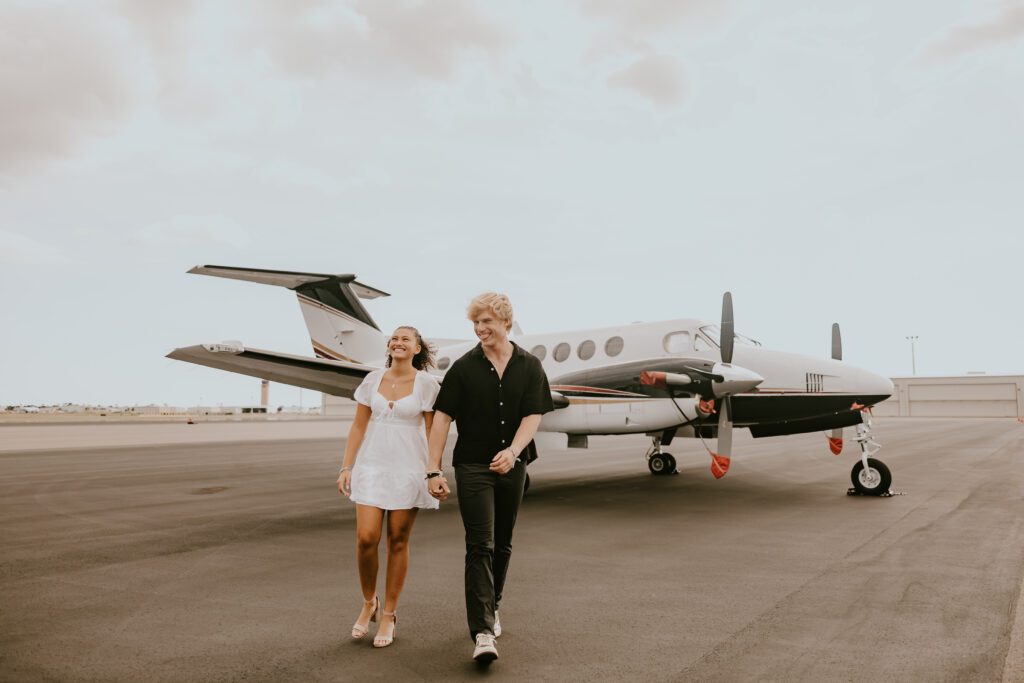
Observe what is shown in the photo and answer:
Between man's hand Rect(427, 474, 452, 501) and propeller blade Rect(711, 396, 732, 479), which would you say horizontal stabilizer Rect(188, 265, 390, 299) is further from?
man's hand Rect(427, 474, 452, 501)

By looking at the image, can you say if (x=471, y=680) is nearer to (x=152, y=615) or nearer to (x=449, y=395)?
(x=449, y=395)

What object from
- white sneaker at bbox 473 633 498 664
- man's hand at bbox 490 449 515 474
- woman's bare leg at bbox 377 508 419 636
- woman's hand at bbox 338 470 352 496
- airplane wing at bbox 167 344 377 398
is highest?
airplane wing at bbox 167 344 377 398

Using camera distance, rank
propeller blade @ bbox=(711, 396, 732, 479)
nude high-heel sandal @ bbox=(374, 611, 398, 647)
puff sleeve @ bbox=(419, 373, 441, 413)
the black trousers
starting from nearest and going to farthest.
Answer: the black trousers
nude high-heel sandal @ bbox=(374, 611, 398, 647)
puff sleeve @ bbox=(419, 373, 441, 413)
propeller blade @ bbox=(711, 396, 732, 479)

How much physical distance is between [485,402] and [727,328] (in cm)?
696

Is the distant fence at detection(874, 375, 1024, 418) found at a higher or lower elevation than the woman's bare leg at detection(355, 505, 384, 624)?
lower

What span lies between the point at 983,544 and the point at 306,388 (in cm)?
1047

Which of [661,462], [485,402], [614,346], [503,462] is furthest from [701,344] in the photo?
[503,462]

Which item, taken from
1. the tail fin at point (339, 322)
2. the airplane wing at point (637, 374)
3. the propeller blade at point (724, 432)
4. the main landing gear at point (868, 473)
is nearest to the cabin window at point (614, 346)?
the airplane wing at point (637, 374)

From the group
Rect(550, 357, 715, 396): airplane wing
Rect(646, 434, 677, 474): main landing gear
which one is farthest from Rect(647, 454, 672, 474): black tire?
Rect(550, 357, 715, 396): airplane wing

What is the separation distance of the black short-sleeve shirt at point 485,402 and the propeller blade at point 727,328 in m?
6.55

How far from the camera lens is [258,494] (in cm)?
1110

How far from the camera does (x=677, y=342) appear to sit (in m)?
11.1

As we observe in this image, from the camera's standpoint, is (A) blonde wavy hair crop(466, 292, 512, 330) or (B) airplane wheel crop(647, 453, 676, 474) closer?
(A) blonde wavy hair crop(466, 292, 512, 330)

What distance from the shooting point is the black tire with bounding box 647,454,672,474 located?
14180 millimetres
